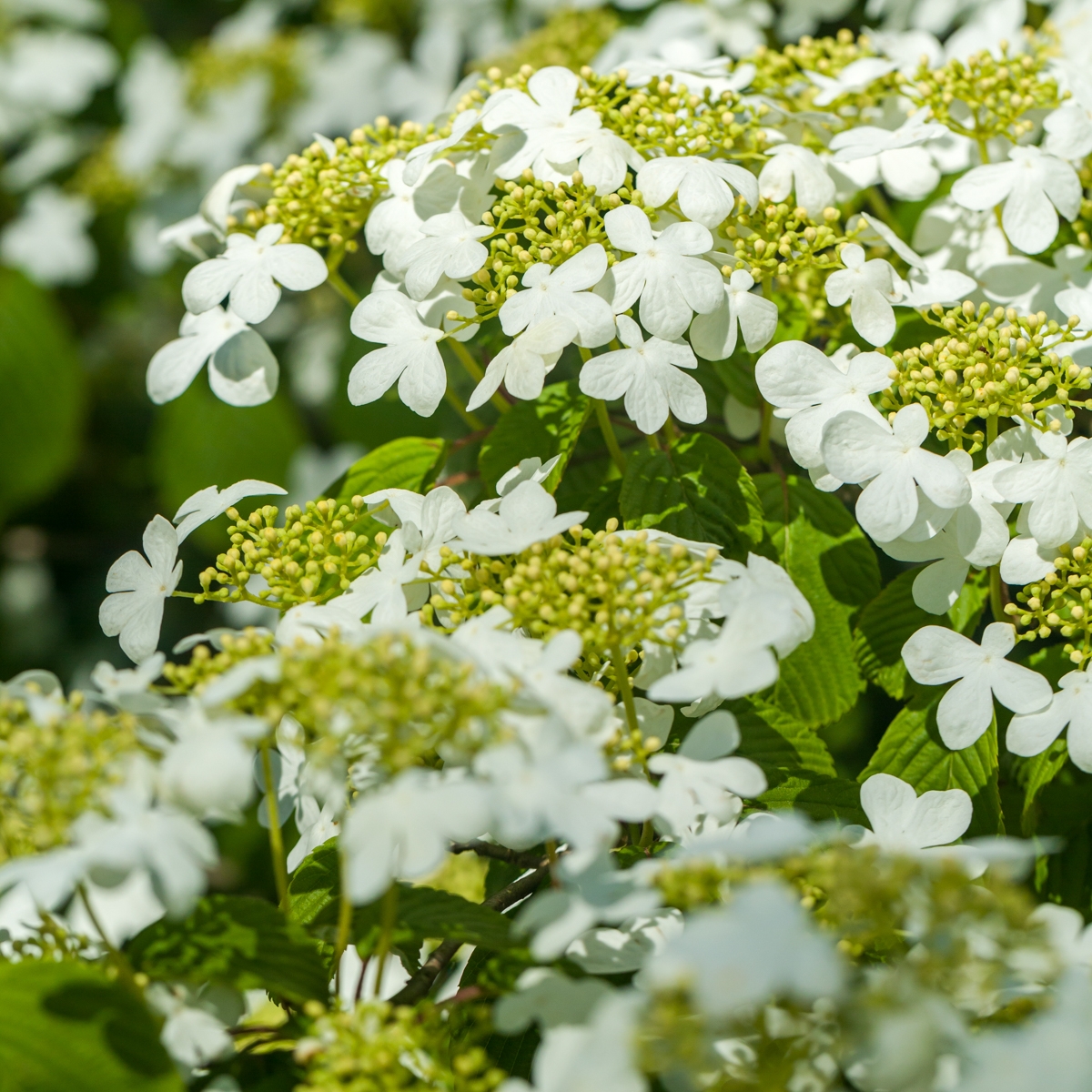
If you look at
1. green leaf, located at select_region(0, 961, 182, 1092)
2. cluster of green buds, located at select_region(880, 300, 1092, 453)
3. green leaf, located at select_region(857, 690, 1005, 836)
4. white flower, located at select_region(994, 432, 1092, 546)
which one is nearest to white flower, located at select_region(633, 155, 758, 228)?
cluster of green buds, located at select_region(880, 300, 1092, 453)

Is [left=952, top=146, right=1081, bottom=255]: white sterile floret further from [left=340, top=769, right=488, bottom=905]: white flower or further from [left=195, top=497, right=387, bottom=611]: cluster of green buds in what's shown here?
[left=340, top=769, right=488, bottom=905]: white flower

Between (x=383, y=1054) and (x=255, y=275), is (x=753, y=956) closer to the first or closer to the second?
(x=383, y=1054)

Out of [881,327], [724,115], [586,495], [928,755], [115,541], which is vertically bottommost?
[115,541]

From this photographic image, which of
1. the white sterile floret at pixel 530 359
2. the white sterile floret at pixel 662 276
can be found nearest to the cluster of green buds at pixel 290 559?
the white sterile floret at pixel 530 359

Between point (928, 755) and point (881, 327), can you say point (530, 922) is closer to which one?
point (928, 755)

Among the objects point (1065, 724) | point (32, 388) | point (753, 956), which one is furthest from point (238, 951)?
point (32, 388)

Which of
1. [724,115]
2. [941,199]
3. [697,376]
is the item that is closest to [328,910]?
[697,376]
